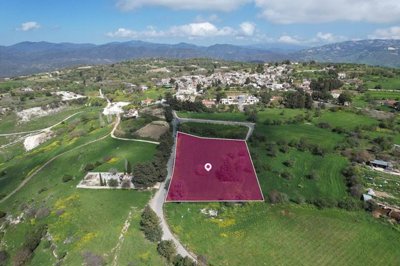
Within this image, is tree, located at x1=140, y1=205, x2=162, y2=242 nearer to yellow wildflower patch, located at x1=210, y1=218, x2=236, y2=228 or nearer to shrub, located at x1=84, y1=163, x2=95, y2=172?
yellow wildflower patch, located at x1=210, y1=218, x2=236, y2=228

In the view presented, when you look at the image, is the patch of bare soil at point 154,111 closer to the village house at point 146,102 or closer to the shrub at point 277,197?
the village house at point 146,102

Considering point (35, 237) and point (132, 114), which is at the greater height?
point (132, 114)

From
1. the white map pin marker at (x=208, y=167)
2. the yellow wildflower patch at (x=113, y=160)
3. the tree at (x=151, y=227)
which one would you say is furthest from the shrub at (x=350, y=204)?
the yellow wildflower patch at (x=113, y=160)

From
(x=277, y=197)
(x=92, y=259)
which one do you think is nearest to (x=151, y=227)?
(x=92, y=259)

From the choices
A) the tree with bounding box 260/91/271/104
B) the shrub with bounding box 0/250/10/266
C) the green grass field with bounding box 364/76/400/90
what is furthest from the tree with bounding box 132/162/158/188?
the green grass field with bounding box 364/76/400/90

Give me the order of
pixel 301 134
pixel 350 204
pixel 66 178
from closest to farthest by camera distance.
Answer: pixel 350 204
pixel 66 178
pixel 301 134

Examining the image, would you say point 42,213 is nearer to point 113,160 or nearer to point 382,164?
point 113,160

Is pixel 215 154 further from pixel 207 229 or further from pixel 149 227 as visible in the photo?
pixel 149 227

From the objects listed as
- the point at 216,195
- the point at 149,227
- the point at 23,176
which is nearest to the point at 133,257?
the point at 149,227
